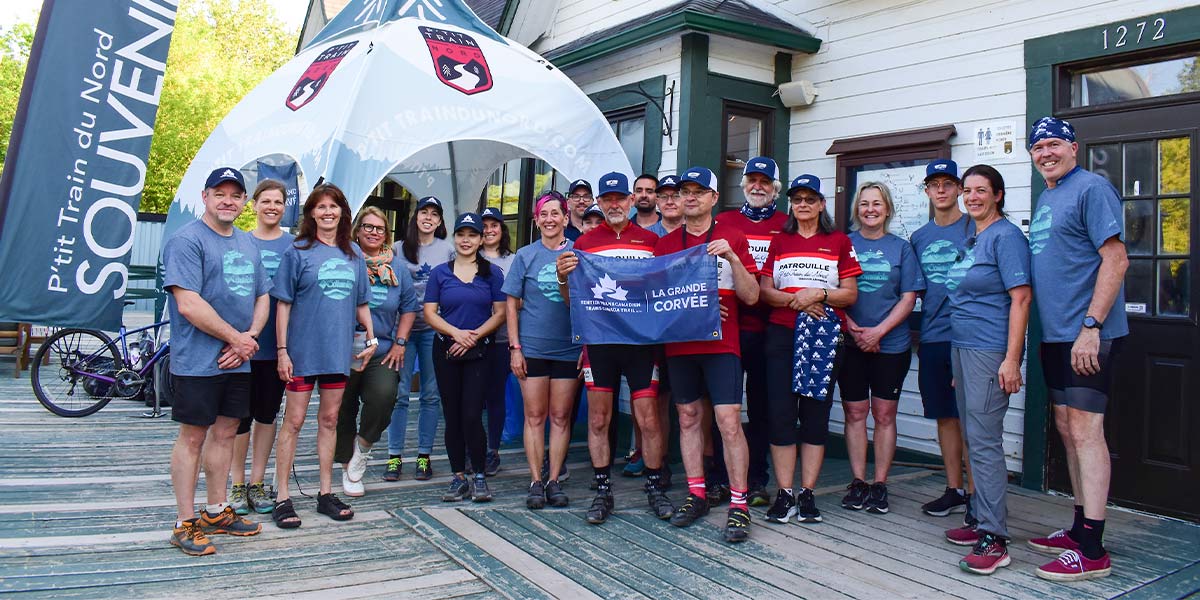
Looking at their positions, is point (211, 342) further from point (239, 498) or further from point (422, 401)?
point (422, 401)

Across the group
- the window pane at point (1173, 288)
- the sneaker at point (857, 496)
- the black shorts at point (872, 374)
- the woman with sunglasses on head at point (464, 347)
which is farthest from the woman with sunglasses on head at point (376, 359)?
the window pane at point (1173, 288)

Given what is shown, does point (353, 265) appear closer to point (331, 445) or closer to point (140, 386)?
point (331, 445)

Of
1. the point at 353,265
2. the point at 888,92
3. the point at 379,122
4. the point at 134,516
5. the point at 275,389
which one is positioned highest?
the point at 888,92

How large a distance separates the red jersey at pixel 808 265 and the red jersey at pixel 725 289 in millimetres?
241

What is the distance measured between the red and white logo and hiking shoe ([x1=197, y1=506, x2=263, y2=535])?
337cm

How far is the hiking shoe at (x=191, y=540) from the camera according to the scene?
141 inches

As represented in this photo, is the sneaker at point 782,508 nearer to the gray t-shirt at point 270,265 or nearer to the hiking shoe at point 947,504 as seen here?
the hiking shoe at point 947,504

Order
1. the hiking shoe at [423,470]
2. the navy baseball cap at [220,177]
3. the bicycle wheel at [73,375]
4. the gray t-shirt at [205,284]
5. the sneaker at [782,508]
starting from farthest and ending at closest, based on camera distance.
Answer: the bicycle wheel at [73,375] < the hiking shoe at [423,470] < the sneaker at [782,508] < the navy baseball cap at [220,177] < the gray t-shirt at [205,284]

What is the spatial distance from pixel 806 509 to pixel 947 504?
900mm

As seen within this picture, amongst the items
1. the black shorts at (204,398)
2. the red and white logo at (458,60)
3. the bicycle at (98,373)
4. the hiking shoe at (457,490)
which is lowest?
the hiking shoe at (457,490)

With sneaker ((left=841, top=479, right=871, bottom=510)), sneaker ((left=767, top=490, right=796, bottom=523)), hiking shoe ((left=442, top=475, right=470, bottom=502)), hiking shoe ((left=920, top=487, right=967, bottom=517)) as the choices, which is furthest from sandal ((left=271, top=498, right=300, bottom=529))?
hiking shoe ((left=920, top=487, right=967, bottom=517))

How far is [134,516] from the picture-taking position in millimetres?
4133

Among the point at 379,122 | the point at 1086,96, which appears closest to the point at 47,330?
the point at 379,122

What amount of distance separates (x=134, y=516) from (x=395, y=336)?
1.65m
